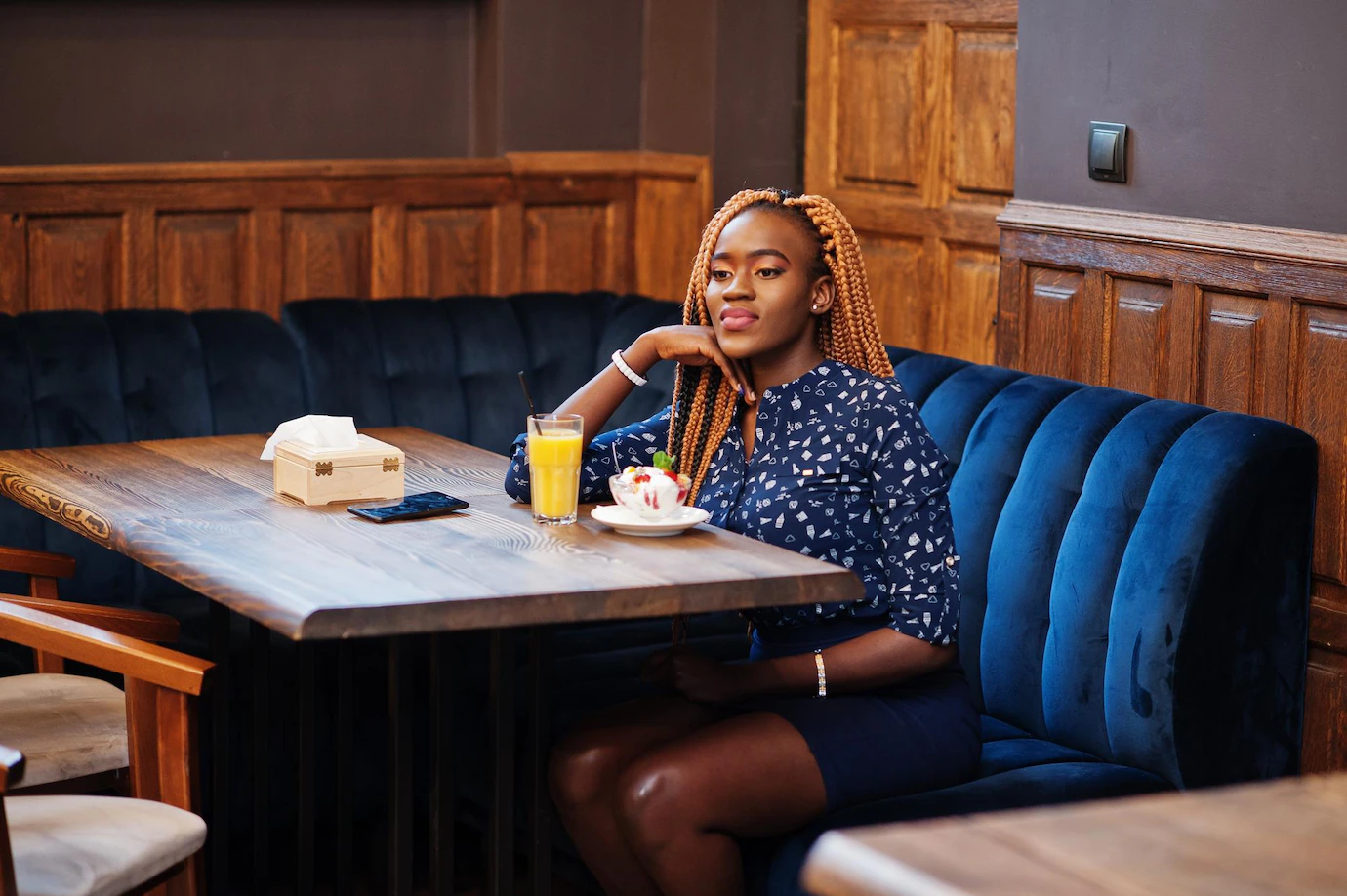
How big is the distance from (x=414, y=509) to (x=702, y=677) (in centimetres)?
49

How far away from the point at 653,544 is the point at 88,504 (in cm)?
91

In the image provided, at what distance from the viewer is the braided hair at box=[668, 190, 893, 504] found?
9.04 feet

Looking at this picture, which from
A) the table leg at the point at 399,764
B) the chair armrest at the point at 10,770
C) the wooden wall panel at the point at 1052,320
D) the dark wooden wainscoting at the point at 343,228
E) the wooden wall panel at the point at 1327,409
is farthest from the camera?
the dark wooden wainscoting at the point at 343,228

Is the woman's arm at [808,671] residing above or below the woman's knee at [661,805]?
above

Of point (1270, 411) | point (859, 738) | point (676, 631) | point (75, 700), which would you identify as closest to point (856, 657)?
point (859, 738)

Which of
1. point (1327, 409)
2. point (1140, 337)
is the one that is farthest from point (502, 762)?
point (1140, 337)

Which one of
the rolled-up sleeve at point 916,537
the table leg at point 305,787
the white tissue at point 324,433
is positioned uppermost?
the white tissue at point 324,433

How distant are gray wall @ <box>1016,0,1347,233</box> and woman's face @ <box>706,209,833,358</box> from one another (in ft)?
3.03

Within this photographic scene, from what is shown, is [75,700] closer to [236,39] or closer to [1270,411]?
[1270,411]

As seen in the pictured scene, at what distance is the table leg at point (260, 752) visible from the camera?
9.57 ft

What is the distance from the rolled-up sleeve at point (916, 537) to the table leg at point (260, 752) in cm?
105

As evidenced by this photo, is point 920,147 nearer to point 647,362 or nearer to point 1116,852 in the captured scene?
point 647,362

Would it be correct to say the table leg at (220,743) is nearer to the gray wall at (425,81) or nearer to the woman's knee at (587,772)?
the woman's knee at (587,772)

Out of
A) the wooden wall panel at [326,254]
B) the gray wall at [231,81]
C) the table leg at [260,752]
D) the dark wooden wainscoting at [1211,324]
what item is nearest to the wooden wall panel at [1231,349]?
the dark wooden wainscoting at [1211,324]
